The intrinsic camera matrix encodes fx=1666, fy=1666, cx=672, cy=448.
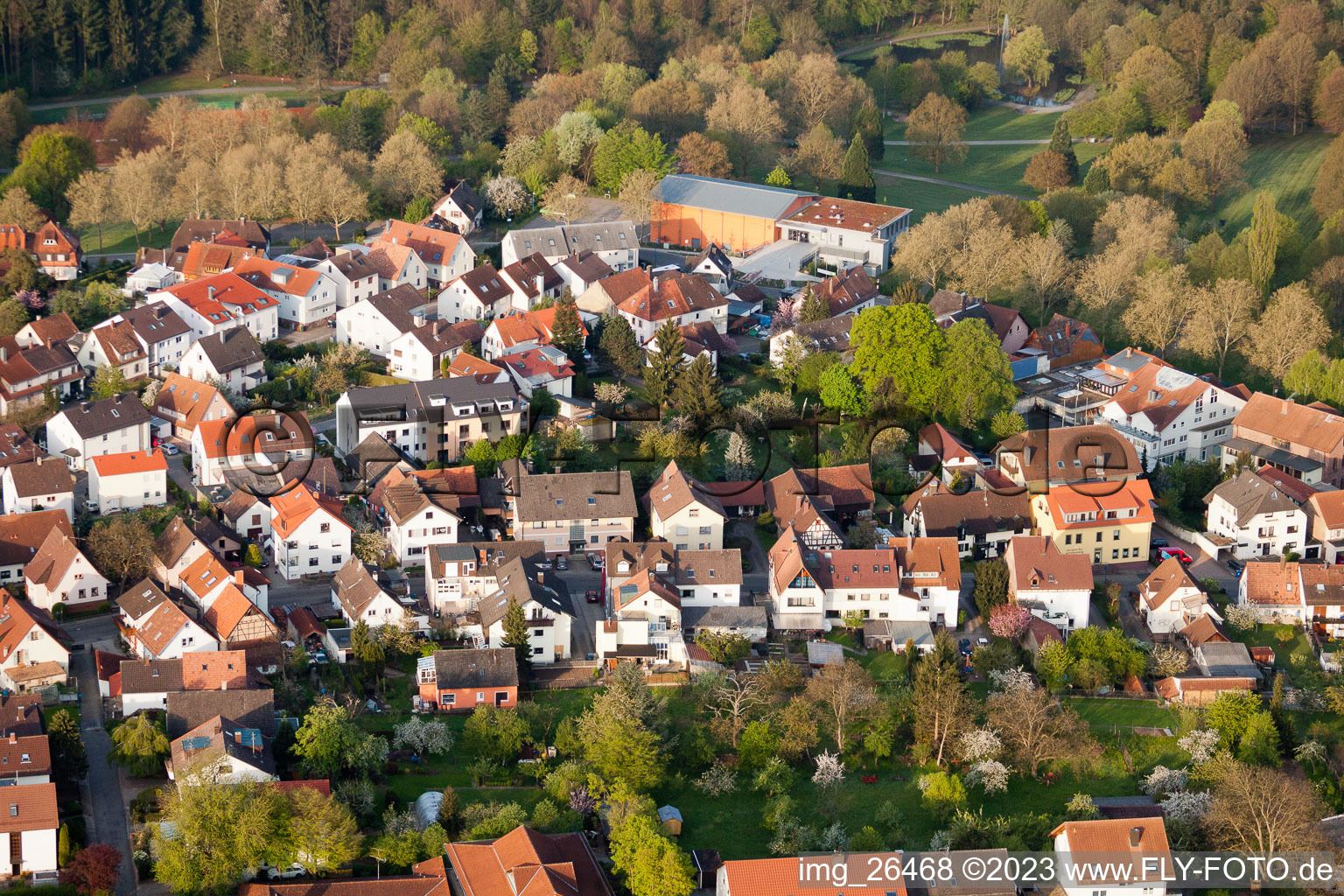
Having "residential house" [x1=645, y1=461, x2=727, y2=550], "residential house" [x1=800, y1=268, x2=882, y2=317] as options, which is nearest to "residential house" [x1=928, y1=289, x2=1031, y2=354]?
"residential house" [x1=800, y1=268, x2=882, y2=317]

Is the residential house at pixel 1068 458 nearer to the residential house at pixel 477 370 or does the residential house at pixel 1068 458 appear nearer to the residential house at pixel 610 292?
the residential house at pixel 610 292

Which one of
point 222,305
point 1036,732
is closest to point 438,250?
point 222,305

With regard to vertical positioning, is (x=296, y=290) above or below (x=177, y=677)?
above

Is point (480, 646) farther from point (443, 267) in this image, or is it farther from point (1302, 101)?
point (1302, 101)

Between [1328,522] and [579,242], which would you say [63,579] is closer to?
[579,242]

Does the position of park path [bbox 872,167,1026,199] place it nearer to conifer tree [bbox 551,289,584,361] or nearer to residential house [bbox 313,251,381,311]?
conifer tree [bbox 551,289,584,361]

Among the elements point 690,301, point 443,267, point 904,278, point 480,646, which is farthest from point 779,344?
point 480,646
